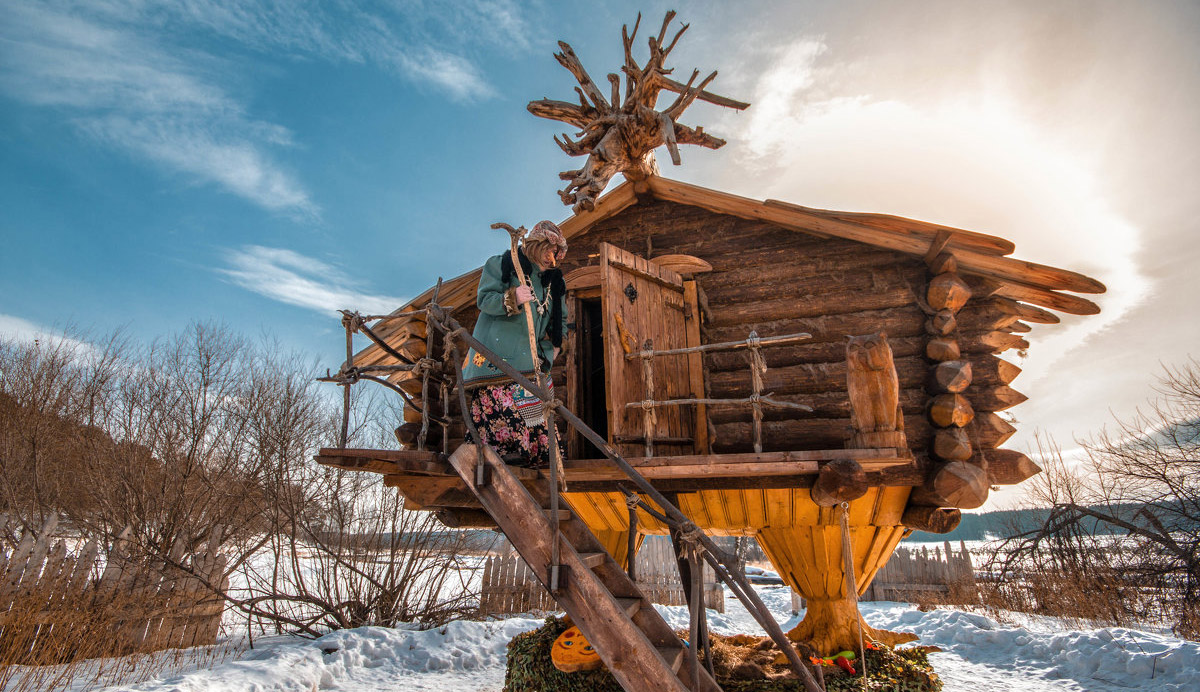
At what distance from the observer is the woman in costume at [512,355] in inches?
165

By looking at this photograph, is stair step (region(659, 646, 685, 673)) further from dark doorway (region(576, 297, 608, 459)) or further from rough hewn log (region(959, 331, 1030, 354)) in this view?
rough hewn log (region(959, 331, 1030, 354))

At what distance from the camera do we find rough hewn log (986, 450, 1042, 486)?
5.33m

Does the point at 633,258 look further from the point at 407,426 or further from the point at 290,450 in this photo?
the point at 290,450

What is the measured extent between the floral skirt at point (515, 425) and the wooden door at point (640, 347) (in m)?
1.19

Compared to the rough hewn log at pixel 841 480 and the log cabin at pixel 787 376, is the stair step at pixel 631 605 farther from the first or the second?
the rough hewn log at pixel 841 480

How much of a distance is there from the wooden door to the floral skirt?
119 centimetres

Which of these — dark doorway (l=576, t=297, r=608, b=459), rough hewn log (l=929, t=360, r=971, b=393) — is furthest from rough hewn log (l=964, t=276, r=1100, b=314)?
dark doorway (l=576, t=297, r=608, b=459)

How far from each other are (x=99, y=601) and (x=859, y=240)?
1253cm

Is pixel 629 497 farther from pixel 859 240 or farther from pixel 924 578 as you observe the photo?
pixel 924 578

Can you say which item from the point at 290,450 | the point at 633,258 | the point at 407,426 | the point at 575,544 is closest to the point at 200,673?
the point at 407,426

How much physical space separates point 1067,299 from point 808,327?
2358mm

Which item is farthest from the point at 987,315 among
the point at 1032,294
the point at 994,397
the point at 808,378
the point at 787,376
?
the point at 787,376

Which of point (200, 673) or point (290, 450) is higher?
point (290, 450)

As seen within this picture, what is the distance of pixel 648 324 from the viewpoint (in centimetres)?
609
